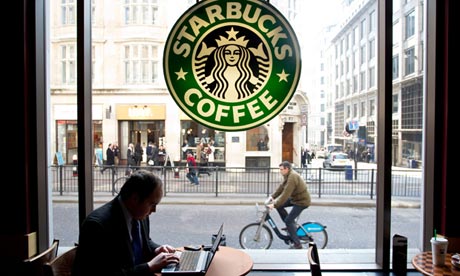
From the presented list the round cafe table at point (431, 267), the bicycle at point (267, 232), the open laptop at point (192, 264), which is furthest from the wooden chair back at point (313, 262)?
the bicycle at point (267, 232)

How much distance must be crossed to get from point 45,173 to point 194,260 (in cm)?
176

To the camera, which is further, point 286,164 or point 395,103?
point 286,164

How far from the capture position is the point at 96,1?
316 cm

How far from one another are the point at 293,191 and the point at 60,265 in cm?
301

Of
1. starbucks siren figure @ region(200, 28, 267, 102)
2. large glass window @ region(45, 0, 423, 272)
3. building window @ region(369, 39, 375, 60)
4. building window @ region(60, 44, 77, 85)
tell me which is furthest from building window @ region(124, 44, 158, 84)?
A: building window @ region(369, 39, 375, 60)

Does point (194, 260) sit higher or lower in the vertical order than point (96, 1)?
lower

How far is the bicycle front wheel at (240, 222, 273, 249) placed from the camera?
434 cm

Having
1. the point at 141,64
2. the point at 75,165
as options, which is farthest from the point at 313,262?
the point at 141,64

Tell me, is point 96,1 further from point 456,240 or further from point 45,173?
point 456,240

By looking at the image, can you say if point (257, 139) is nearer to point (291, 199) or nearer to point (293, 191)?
point (293, 191)

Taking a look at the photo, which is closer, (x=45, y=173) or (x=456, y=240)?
(x=456, y=240)

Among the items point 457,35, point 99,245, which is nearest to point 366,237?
point 457,35

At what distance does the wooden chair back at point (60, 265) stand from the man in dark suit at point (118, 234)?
0.71 ft

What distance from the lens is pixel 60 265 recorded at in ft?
5.86
